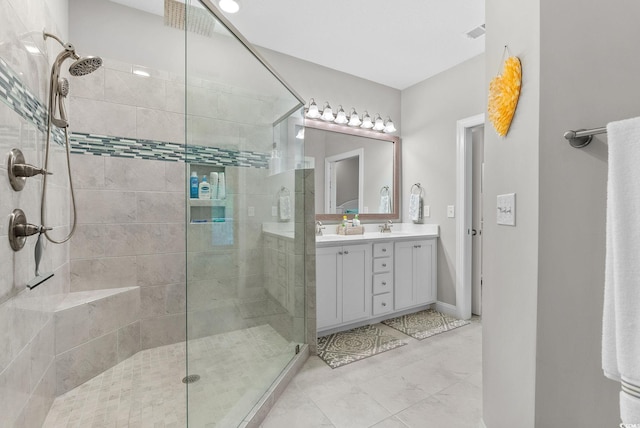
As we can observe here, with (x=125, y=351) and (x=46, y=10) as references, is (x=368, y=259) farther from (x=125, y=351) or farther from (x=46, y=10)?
(x=46, y=10)

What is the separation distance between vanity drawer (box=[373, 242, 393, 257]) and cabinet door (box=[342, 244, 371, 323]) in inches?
3.5

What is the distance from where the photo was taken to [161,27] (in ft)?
7.75

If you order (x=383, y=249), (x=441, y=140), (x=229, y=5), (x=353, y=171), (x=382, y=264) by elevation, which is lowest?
(x=382, y=264)

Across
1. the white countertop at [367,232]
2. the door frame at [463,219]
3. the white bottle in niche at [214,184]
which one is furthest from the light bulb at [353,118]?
the white bottle in niche at [214,184]

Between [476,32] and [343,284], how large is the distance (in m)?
2.48

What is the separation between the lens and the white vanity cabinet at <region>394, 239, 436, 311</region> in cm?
296

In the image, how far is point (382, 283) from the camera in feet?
9.34

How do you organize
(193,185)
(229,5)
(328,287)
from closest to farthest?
(193,185)
(229,5)
(328,287)

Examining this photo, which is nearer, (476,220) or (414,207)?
(476,220)

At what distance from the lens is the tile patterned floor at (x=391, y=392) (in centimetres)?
157

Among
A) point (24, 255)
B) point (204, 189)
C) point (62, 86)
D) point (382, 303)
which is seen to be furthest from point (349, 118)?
point (24, 255)

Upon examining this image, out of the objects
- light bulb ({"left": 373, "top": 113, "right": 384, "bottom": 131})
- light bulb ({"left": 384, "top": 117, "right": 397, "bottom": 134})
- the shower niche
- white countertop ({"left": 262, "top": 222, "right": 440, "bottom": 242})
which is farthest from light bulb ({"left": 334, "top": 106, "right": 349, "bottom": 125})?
the shower niche

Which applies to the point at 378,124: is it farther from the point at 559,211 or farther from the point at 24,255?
the point at 24,255

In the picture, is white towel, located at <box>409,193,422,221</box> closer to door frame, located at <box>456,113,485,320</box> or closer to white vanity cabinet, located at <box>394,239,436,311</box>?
white vanity cabinet, located at <box>394,239,436,311</box>
